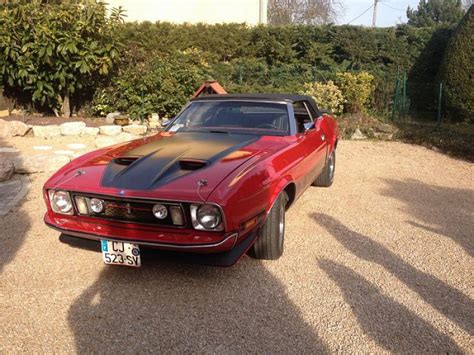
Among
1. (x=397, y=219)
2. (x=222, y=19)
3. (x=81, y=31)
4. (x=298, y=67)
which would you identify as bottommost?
(x=397, y=219)

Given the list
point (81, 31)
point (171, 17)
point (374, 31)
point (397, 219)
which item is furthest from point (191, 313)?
point (171, 17)

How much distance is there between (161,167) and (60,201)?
0.80 m

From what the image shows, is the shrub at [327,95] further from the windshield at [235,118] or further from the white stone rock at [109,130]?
the windshield at [235,118]

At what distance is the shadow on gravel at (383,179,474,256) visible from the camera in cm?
433

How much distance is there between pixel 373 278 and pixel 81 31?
29.0 ft

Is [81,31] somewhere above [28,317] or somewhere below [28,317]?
above

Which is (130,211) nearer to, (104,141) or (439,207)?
(439,207)

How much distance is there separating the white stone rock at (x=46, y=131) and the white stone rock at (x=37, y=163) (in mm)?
2241

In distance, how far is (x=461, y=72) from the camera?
1035cm

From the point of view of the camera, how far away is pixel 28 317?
9.27ft

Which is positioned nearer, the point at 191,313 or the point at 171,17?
the point at 191,313

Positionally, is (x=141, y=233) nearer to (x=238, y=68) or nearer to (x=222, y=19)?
(x=238, y=68)

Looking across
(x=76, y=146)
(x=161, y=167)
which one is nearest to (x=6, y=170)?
(x=76, y=146)

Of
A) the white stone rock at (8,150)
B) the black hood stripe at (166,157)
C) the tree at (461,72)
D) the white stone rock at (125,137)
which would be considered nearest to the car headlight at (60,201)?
the black hood stripe at (166,157)
